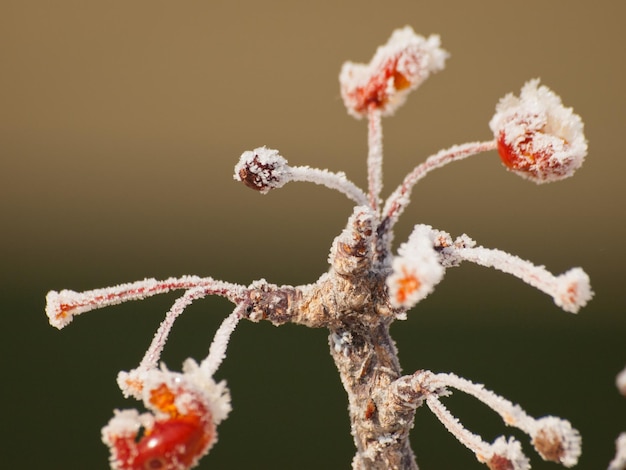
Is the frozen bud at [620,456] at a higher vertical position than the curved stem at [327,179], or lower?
lower

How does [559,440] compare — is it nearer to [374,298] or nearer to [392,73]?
[374,298]

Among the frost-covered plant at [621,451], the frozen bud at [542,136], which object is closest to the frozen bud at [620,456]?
the frost-covered plant at [621,451]

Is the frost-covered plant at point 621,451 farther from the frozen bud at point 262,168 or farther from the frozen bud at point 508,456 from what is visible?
the frozen bud at point 262,168

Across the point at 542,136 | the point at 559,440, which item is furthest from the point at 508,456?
the point at 542,136

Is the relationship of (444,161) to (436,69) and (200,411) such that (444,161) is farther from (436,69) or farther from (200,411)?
(200,411)

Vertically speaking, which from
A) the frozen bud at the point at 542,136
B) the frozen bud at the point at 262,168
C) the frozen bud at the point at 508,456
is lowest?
the frozen bud at the point at 508,456

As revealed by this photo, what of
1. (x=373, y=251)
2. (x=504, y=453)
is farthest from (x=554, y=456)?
(x=373, y=251)
